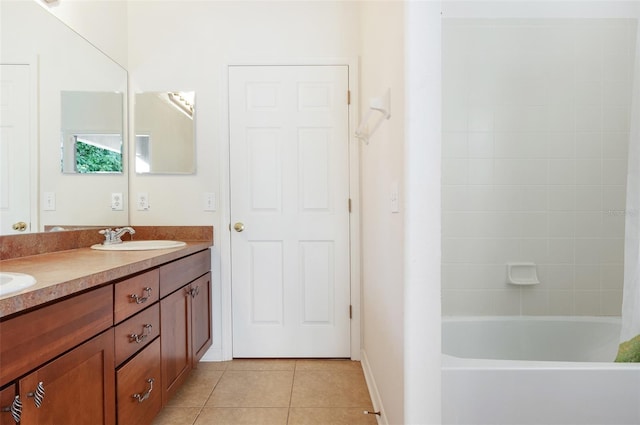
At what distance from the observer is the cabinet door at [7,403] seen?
625mm

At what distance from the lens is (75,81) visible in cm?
159

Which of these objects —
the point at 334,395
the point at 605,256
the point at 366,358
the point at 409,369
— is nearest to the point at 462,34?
the point at 605,256

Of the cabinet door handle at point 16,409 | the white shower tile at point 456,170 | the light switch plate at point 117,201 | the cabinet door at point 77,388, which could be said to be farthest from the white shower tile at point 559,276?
the light switch plate at point 117,201

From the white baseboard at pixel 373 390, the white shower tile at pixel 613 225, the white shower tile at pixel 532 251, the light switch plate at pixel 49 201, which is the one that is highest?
the light switch plate at pixel 49 201

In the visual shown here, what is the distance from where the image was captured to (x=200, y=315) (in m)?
1.73

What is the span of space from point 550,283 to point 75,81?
2.99 metres

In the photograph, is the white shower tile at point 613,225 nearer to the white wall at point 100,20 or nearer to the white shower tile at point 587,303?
the white shower tile at point 587,303

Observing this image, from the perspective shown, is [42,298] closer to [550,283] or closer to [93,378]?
[93,378]

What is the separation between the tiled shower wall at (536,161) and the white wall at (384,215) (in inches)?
19.6

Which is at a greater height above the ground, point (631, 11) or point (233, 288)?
point (631, 11)

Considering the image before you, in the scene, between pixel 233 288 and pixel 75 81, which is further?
pixel 233 288

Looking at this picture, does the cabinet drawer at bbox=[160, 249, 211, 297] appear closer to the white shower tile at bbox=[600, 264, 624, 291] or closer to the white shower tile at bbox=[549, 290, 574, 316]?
the white shower tile at bbox=[549, 290, 574, 316]

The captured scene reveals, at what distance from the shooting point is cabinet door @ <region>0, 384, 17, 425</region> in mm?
625

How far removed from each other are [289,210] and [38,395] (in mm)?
1440
